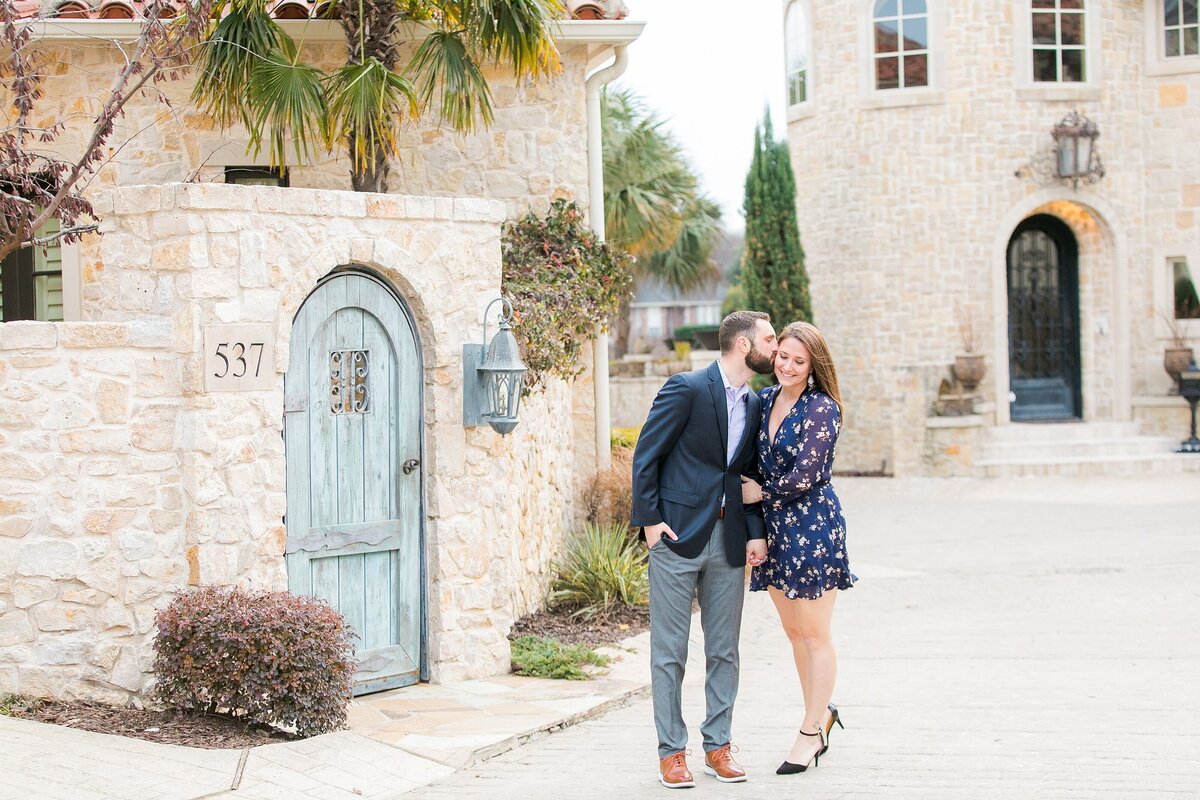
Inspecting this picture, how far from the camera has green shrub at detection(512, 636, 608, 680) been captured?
7621 millimetres

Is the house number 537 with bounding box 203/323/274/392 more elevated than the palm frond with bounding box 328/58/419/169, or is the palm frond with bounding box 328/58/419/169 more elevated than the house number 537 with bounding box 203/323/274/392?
the palm frond with bounding box 328/58/419/169

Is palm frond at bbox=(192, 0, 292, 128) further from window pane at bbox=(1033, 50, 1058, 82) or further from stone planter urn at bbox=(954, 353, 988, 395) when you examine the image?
window pane at bbox=(1033, 50, 1058, 82)

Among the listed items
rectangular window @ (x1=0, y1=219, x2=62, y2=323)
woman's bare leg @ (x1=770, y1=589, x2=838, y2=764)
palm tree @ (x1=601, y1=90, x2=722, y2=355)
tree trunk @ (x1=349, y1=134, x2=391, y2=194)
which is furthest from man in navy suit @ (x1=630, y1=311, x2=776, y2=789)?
palm tree @ (x1=601, y1=90, x2=722, y2=355)

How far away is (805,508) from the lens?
18.7 feet

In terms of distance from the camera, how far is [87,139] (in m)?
10.3

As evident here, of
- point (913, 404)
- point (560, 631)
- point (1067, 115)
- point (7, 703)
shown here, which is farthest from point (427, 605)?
point (1067, 115)

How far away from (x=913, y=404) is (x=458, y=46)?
10.7 metres

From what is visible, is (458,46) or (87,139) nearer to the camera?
(458,46)

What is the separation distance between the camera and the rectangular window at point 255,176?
1088cm

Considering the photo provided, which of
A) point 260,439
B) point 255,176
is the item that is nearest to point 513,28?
point 255,176

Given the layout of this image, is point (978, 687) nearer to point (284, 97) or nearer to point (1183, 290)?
point (284, 97)

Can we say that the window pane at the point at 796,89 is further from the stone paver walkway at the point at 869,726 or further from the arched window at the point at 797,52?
the stone paver walkway at the point at 869,726

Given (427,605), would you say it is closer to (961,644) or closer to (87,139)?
(961,644)

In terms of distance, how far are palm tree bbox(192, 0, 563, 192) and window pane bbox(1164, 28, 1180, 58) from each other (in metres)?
13.2
